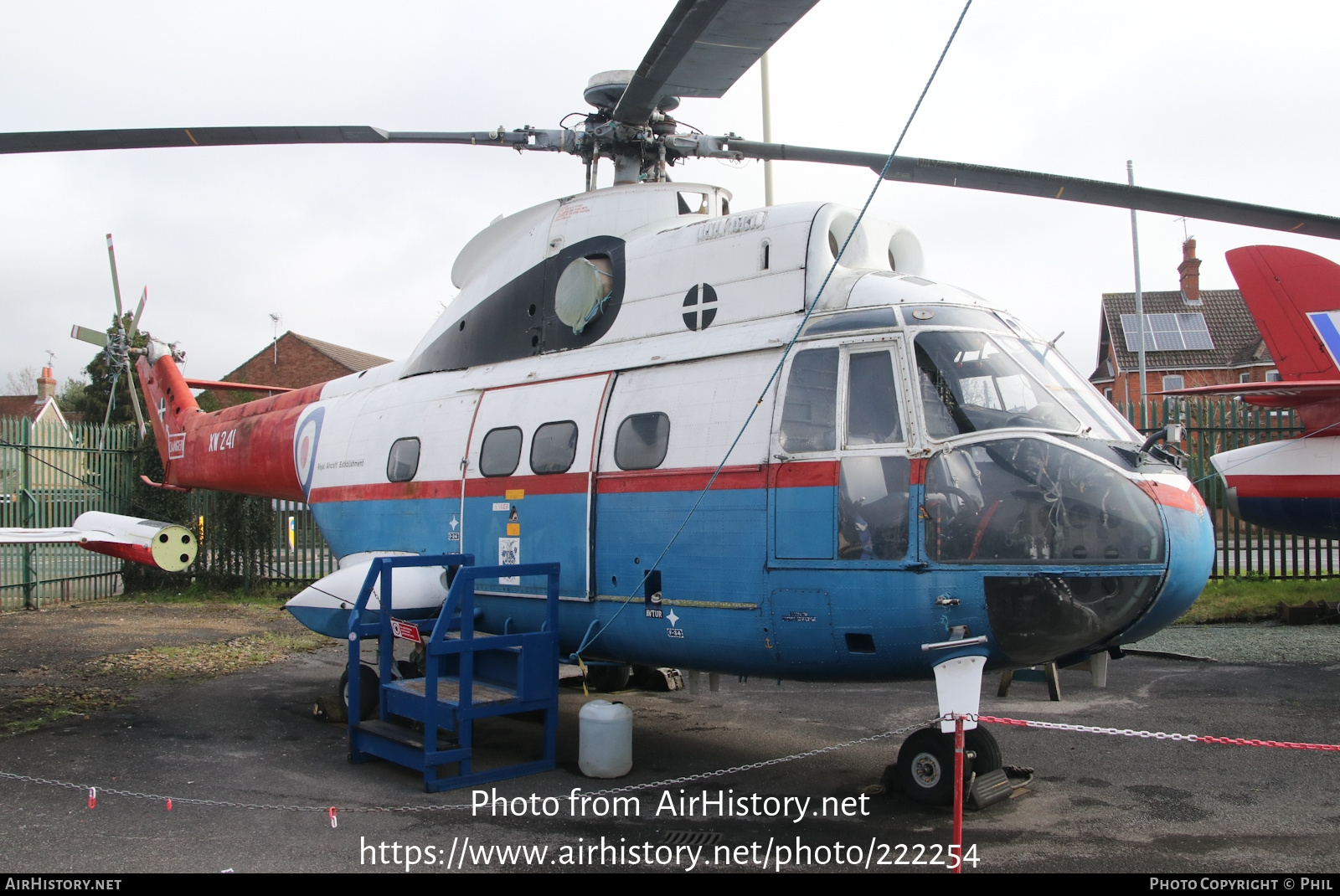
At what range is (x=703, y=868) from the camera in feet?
16.5

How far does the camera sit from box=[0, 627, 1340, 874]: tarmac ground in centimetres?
511

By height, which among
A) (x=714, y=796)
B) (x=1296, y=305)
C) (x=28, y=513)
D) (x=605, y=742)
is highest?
(x=1296, y=305)

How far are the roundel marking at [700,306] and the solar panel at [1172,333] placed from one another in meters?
40.2

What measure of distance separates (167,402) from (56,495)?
5669 millimetres

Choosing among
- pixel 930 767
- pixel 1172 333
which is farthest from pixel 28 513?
pixel 1172 333

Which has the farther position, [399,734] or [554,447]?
[554,447]

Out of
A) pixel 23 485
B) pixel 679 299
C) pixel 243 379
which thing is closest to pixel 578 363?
pixel 679 299

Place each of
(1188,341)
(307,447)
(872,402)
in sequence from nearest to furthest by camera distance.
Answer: (872,402) → (307,447) → (1188,341)

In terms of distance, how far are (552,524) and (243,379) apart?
39.7 metres

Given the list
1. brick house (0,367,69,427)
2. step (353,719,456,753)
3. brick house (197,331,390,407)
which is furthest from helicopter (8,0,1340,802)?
brick house (0,367,69,427)

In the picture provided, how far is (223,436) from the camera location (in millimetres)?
11711

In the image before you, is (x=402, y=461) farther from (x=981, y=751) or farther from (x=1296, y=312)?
(x=1296, y=312)

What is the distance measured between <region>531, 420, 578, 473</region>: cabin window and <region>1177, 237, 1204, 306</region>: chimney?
4473 cm

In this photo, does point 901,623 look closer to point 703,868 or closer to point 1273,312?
point 703,868
